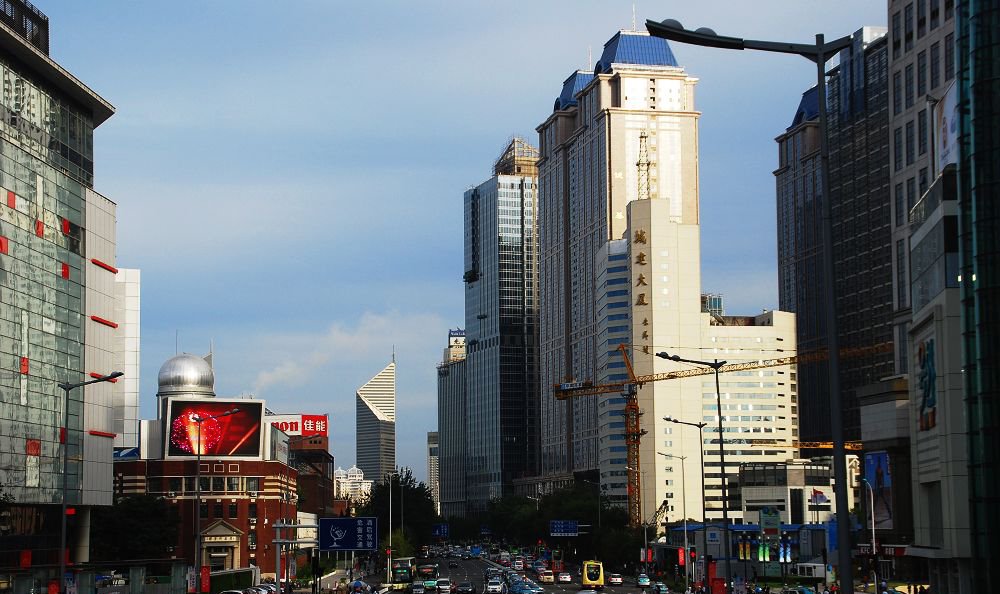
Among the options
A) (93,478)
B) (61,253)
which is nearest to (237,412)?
(93,478)

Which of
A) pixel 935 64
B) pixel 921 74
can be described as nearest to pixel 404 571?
pixel 921 74

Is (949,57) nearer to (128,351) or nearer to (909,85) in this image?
(909,85)

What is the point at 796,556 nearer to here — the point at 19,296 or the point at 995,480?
the point at 19,296

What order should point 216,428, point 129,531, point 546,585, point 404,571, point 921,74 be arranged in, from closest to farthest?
point 921,74 < point 546,585 < point 129,531 < point 404,571 < point 216,428

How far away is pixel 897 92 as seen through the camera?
356ft

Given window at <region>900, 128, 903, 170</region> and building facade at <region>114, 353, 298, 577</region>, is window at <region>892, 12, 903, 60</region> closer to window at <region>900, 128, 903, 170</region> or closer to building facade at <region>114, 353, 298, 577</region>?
window at <region>900, 128, 903, 170</region>

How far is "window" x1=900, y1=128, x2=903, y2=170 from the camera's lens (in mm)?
107625

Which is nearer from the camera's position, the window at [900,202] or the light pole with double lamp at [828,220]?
the light pole with double lamp at [828,220]

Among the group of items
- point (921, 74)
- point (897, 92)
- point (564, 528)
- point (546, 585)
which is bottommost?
point (546, 585)

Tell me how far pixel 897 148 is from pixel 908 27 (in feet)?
31.5

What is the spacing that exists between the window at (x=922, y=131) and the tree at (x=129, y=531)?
8407cm

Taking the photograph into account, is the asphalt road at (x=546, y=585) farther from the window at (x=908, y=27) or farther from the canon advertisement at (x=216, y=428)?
the window at (x=908, y=27)

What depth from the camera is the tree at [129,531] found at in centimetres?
13538

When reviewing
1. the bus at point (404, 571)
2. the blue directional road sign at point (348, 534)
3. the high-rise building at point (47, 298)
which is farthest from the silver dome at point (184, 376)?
the blue directional road sign at point (348, 534)
